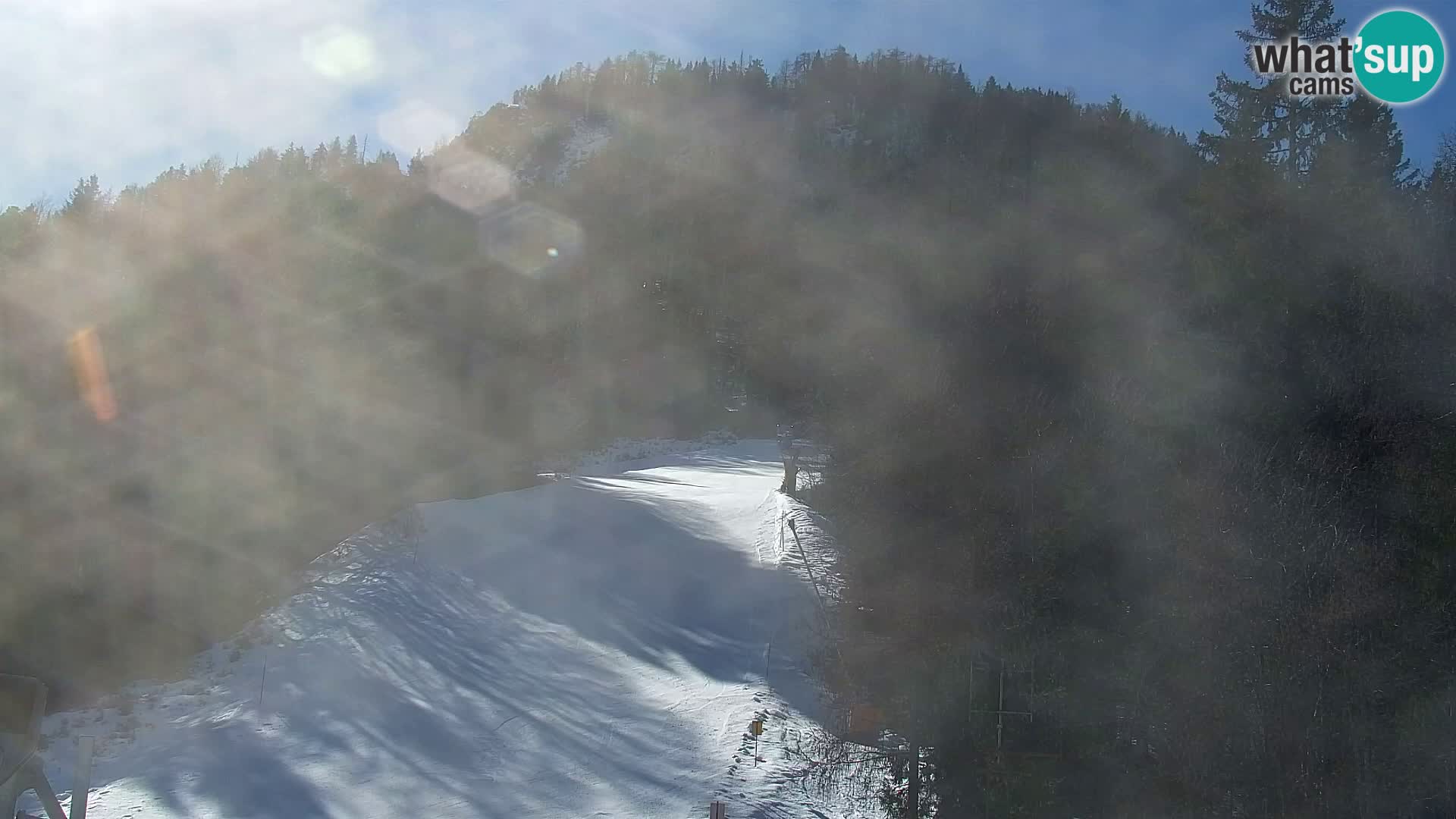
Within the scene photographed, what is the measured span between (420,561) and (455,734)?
7.26 meters

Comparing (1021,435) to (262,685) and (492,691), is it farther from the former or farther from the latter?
(262,685)

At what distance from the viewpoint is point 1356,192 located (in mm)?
11008

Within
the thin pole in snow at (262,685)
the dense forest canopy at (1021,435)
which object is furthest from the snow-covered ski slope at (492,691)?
the dense forest canopy at (1021,435)

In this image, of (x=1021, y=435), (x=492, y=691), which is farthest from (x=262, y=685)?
(x=1021, y=435)

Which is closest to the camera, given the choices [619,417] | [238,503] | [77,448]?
[77,448]

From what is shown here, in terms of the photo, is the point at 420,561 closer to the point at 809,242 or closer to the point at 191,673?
the point at 191,673

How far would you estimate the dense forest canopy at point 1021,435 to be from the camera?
8.94 metres

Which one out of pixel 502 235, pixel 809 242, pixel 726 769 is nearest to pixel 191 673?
pixel 726 769

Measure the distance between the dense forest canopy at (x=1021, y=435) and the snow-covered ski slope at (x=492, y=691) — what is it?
1642 mm

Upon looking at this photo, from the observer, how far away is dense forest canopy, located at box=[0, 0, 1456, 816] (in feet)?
29.3

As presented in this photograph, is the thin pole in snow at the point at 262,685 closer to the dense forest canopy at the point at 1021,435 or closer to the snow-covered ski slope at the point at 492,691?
the snow-covered ski slope at the point at 492,691

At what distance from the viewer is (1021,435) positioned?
32.3ft

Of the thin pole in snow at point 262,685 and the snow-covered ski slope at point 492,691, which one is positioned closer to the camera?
the snow-covered ski slope at point 492,691

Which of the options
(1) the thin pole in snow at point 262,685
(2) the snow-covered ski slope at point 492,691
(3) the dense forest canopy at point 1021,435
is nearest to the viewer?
(3) the dense forest canopy at point 1021,435
